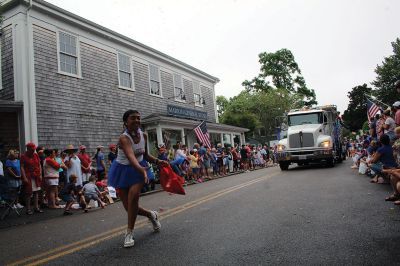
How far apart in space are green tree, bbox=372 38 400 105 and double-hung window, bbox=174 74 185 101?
2016 inches

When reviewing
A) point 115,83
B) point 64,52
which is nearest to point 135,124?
point 64,52

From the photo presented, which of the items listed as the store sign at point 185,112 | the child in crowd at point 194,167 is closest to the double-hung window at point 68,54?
the child in crowd at point 194,167

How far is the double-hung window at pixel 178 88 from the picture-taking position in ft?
77.6

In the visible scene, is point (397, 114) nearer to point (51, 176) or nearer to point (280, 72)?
point (51, 176)

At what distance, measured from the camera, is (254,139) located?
179ft

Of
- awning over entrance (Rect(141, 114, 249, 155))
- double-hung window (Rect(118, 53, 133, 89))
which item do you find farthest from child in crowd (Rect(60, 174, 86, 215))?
double-hung window (Rect(118, 53, 133, 89))

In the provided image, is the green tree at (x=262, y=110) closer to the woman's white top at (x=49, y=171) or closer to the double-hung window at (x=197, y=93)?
the double-hung window at (x=197, y=93)

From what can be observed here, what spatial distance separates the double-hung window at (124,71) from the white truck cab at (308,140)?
835 cm

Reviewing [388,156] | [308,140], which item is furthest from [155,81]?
[388,156]

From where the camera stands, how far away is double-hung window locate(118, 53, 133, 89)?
61.3 ft

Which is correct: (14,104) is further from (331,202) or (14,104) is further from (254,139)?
(254,139)

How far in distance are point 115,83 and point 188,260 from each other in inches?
600

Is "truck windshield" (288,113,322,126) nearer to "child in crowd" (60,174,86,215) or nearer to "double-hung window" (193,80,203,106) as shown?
"double-hung window" (193,80,203,106)

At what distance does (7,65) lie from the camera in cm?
1420
